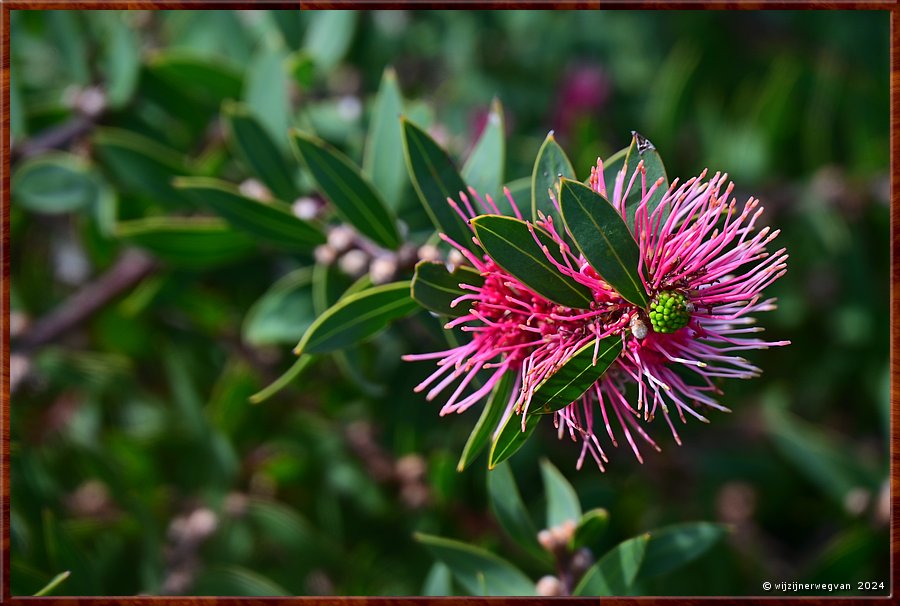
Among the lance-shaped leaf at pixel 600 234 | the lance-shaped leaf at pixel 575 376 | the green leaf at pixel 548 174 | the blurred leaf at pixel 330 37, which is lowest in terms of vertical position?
the lance-shaped leaf at pixel 575 376

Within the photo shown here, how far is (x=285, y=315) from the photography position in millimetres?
1149

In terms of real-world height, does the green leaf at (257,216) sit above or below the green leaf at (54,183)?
below

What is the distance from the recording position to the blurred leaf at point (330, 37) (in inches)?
56.3

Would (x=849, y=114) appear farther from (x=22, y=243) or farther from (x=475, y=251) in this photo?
(x=22, y=243)

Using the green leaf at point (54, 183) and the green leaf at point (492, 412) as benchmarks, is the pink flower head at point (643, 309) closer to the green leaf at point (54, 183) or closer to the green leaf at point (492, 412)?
the green leaf at point (492, 412)

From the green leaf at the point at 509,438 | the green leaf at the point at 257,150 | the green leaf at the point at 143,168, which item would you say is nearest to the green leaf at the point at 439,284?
the green leaf at the point at 509,438

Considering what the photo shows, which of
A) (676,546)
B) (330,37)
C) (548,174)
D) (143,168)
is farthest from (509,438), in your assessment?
(330,37)

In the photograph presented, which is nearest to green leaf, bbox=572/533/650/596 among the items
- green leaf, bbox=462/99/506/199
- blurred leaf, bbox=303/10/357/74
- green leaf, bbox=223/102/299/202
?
green leaf, bbox=462/99/506/199

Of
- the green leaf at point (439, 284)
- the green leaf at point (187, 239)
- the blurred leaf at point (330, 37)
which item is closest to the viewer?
the green leaf at point (439, 284)

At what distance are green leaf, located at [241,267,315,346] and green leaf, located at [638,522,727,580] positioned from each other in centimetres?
55

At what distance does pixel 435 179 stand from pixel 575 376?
302 millimetres

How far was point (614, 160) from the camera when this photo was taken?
868 mm

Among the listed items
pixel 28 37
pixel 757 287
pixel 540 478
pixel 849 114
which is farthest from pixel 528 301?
pixel 849 114

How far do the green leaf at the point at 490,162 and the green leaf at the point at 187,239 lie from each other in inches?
16.0
